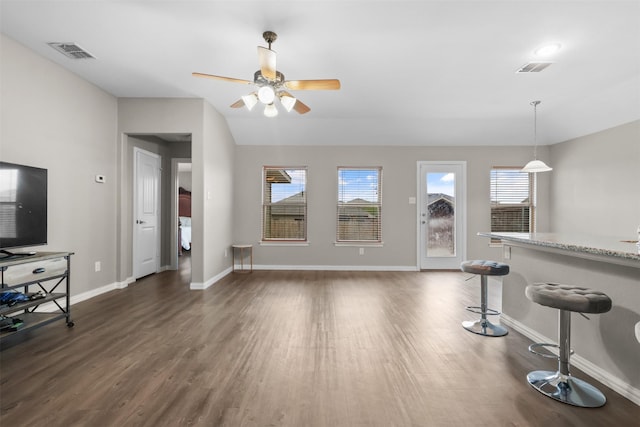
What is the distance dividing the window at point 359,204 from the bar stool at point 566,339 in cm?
412

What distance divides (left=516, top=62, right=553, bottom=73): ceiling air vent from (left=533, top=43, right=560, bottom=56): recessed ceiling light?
0.78 feet

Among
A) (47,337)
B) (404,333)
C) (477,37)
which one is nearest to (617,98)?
(477,37)

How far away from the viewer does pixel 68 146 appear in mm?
3592

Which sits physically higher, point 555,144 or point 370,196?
point 555,144

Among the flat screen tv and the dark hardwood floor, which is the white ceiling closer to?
the flat screen tv

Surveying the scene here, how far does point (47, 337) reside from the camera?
268cm

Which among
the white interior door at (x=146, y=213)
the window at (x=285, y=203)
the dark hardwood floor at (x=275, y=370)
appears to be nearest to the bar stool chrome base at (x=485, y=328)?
the dark hardwood floor at (x=275, y=370)

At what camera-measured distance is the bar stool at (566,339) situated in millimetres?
1728

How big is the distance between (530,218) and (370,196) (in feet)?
10.8

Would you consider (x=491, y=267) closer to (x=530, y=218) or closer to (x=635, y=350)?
(x=635, y=350)

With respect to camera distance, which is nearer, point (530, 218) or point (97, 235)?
point (97, 235)

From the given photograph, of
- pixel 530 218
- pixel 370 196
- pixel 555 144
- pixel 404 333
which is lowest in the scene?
pixel 404 333

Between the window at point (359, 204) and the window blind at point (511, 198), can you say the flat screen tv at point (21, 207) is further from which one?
the window blind at point (511, 198)

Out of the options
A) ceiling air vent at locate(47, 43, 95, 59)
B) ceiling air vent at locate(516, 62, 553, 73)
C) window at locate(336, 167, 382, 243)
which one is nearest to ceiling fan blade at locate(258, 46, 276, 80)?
ceiling air vent at locate(47, 43, 95, 59)
